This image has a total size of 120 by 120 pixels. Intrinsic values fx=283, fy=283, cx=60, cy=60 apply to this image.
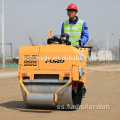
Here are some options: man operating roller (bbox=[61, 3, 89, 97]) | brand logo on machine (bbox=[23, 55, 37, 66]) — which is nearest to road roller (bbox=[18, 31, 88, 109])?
brand logo on machine (bbox=[23, 55, 37, 66])

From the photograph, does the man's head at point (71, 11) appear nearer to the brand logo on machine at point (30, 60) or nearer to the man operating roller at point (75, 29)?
the man operating roller at point (75, 29)

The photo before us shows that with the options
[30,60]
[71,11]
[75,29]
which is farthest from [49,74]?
[71,11]

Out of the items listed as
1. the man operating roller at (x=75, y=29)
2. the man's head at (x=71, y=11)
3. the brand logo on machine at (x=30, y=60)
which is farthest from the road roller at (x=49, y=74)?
the man's head at (x=71, y=11)

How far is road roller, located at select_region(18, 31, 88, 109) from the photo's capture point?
19.5ft

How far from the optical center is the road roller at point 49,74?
19.5 ft

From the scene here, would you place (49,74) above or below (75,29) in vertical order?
below

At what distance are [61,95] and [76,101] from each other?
1.10 meters


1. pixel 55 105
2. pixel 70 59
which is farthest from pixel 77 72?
pixel 55 105

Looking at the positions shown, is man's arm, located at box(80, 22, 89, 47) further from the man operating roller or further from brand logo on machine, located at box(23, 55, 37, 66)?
brand logo on machine, located at box(23, 55, 37, 66)

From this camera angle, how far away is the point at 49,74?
242 inches

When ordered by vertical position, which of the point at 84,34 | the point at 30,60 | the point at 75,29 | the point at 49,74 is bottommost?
the point at 49,74

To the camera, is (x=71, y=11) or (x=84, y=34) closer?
(x=71, y=11)

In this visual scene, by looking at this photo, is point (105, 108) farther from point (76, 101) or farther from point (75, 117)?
point (75, 117)

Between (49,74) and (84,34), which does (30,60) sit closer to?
(49,74)
